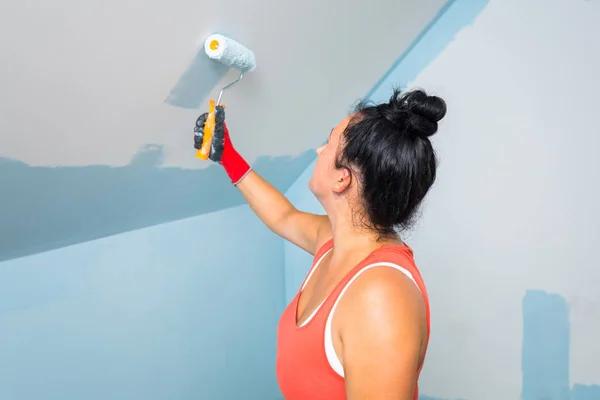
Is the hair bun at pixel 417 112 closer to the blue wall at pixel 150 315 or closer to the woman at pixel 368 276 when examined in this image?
the woman at pixel 368 276

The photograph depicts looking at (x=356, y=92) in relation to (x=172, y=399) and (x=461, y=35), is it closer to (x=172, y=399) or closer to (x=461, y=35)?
(x=461, y=35)

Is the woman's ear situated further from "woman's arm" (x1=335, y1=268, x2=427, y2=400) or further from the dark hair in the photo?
"woman's arm" (x1=335, y1=268, x2=427, y2=400)

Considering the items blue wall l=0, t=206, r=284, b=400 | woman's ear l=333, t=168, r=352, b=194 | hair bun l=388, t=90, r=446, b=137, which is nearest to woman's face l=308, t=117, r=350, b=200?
woman's ear l=333, t=168, r=352, b=194

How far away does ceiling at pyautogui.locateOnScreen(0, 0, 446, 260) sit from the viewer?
912 millimetres

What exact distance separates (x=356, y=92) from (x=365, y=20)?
1.41 ft

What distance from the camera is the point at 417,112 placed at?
0.97m

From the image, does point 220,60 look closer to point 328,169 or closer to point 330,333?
point 328,169

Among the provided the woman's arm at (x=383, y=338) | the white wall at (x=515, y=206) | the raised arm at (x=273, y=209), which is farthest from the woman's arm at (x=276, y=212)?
the white wall at (x=515, y=206)

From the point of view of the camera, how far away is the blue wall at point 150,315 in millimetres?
1255

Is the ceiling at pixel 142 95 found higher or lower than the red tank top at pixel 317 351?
higher

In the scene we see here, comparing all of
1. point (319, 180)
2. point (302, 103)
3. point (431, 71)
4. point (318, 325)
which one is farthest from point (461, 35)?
point (318, 325)

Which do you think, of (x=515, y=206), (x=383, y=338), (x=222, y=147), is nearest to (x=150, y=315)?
(x=222, y=147)

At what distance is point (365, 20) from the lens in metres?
1.61

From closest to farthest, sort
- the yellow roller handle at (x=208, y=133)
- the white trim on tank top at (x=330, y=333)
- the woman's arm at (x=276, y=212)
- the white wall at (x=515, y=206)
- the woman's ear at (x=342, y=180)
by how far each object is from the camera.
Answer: the white trim on tank top at (x=330, y=333)
the woman's ear at (x=342, y=180)
the yellow roller handle at (x=208, y=133)
the woman's arm at (x=276, y=212)
the white wall at (x=515, y=206)
